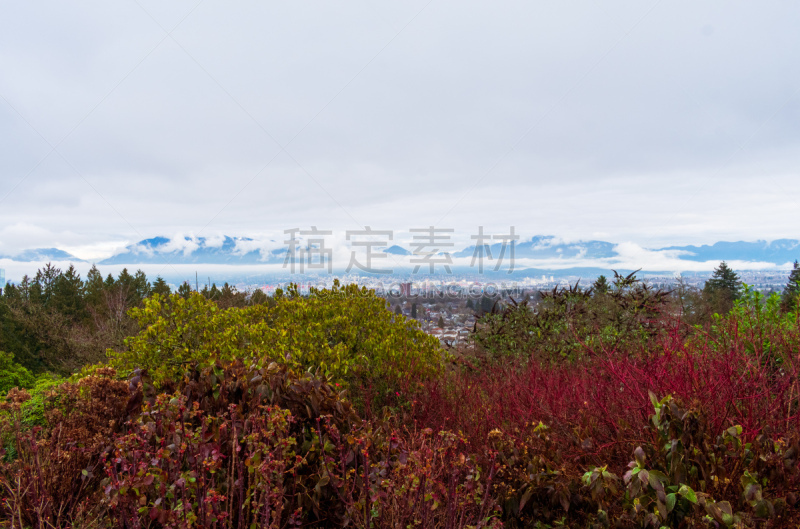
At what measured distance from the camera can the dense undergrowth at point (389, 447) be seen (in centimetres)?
256

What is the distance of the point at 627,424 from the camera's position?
11.7ft

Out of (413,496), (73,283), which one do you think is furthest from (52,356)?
(413,496)

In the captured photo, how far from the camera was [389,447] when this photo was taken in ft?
10.2

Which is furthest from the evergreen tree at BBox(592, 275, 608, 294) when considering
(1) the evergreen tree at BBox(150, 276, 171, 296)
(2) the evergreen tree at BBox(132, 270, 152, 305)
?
(1) the evergreen tree at BBox(150, 276, 171, 296)

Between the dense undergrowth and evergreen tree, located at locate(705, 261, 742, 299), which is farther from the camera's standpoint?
evergreen tree, located at locate(705, 261, 742, 299)

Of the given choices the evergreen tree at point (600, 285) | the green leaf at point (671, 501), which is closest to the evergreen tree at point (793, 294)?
the evergreen tree at point (600, 285)

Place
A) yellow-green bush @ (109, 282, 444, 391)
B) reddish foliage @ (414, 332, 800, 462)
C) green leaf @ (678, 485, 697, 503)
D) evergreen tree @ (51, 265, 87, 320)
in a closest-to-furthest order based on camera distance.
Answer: green leaf @ (678, 485, 697, 503)
reddish foliage @ (414, 332, 800, 462)
yellow-green bush @ (109, 282, 444, 391)
evergreen tree @ (51, 265, 87, 320)

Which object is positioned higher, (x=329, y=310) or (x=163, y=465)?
(x=329, y=310)

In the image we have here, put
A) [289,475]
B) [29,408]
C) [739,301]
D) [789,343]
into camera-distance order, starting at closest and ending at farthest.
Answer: [289,475], [789,343], [29,408], [739,301]

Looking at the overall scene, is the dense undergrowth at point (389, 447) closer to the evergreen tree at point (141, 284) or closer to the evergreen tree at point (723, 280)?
the evergreen tree at point (723, 280)

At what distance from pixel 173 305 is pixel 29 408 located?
1.88 m

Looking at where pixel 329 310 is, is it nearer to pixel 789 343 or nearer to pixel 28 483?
pixel 28 483

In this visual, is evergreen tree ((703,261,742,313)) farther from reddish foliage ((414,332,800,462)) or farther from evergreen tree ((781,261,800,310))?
reddish foliage ((414,332,800,462))

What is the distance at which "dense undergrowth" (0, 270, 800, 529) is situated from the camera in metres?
2.56
